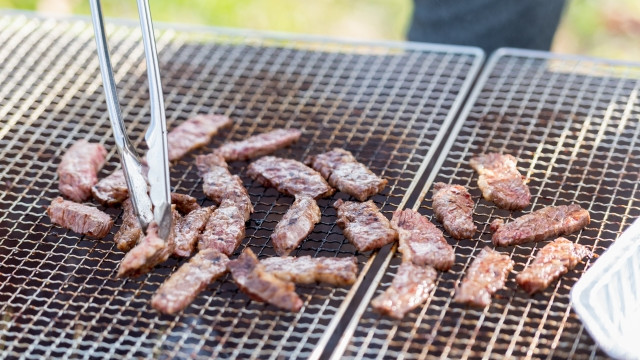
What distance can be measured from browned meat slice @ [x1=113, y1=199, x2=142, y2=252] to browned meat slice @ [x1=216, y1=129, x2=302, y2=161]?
539 millimetres

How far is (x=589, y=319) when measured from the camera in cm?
215

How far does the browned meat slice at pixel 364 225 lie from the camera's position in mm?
2590

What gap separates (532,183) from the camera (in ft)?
9.76

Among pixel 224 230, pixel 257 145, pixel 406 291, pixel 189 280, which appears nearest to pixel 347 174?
pixel 257 145

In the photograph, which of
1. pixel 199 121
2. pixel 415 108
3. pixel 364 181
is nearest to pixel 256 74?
pixel 199 121

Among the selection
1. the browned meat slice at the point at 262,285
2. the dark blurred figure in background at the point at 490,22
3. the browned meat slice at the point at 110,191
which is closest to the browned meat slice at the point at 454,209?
the browned meat slice at the point at 262,285

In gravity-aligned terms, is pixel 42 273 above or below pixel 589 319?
below

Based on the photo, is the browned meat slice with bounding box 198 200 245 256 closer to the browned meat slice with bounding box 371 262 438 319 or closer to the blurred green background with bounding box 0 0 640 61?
the browned meat slice with bounding box 371 262 438 319

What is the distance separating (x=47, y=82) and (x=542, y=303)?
2.55 m

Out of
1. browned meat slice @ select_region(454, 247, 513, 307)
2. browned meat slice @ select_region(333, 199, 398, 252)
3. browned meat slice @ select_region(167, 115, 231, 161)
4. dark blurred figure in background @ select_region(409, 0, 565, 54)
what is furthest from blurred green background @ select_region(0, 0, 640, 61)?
browned meat slice @ select_region(454, 247, 513, 307)

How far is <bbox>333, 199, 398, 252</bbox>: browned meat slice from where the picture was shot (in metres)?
2.59

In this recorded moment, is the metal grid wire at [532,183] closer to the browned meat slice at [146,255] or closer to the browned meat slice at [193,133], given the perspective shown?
the browned meat slice at [146,255]

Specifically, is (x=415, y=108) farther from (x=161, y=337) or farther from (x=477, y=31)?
(x=161, y=337)

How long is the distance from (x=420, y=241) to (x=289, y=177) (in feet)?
2.08
